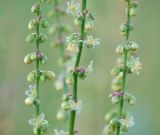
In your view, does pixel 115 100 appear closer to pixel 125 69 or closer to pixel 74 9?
pixel 125 69

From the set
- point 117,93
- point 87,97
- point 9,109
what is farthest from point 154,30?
point 117,93

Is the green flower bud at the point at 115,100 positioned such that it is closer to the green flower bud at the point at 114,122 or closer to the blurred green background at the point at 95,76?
the green flower bud at the point at 114,122

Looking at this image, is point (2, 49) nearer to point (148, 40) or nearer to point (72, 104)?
point (72, 104)

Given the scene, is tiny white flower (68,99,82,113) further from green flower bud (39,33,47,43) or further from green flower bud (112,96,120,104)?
green flower bud (39,33,47,43)

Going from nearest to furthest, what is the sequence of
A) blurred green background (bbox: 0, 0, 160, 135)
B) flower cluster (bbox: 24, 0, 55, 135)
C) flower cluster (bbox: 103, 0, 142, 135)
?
1. flower cluster (bbox: 24, 0, 55, 135)
2. flower cluster (bbox: 103, 0, 142, 135)
3. blurred green background (bbox: 0, 0, 160, 135)

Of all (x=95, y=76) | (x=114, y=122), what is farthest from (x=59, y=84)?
(x=95, y=76)

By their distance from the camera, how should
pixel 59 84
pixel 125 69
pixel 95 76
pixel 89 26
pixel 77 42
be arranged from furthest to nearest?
pixel 95 76 → pixel 59 84 → pixel 125 69 → pixel 89 26 → pixel 77 42

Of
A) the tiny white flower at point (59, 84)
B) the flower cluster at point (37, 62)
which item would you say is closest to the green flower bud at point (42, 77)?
the flower cluster at point (37, 62)

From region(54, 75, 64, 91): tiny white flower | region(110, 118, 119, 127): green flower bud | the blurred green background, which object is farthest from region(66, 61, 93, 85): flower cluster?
the blurred green background

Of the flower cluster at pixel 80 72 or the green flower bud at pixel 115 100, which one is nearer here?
the flower cluster at pixel 80 72
